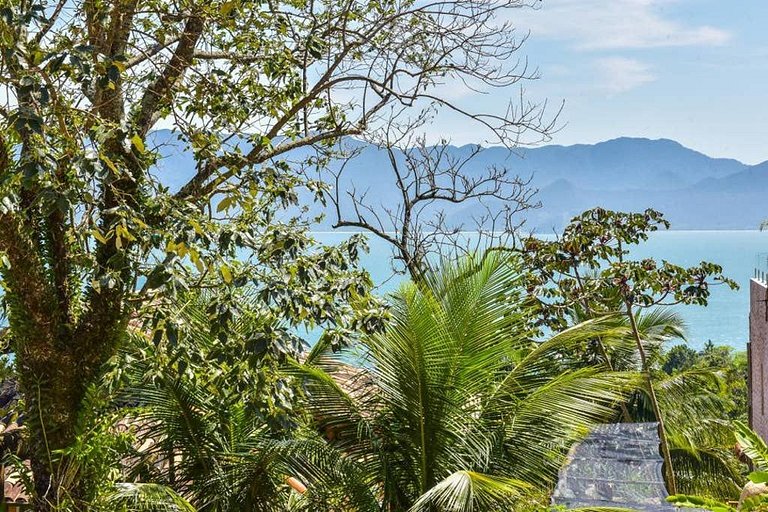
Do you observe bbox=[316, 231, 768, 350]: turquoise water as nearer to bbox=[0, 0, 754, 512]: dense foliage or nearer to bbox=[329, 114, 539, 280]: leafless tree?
bbox=[329, 114, 539, 280]: leafless tree

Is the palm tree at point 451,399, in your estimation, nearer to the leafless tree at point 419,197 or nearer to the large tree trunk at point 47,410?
the large tree trunk at point 47,410

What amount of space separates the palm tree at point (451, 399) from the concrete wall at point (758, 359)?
31.8 feet

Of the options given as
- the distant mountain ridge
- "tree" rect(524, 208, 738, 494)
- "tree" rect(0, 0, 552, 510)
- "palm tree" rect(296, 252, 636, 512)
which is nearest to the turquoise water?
the distant mountain ridge

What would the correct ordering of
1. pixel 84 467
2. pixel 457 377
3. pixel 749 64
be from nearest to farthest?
pixel 84 467, pixel 457 377, pixel 749 64

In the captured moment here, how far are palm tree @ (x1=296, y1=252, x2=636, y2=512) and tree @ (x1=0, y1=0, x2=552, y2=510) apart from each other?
73 cm

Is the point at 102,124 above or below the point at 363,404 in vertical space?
above

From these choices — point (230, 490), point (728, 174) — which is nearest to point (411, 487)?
point (230, 490)

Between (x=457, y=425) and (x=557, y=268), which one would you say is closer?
(x=457, y=425)

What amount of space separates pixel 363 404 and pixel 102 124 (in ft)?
9.35

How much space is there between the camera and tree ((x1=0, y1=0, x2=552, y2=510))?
12.6 feet

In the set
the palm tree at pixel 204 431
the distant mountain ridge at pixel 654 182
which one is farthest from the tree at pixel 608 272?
the distant mountain ridge at pixel 654 182

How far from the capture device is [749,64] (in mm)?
100312

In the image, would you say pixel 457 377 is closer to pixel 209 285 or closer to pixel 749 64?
pixel 209 285

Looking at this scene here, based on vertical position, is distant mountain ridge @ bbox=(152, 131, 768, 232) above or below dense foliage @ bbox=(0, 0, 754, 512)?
above
